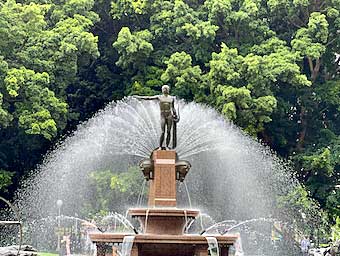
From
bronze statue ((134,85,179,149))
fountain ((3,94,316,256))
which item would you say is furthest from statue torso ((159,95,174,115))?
fountain ((3,94,316,256))

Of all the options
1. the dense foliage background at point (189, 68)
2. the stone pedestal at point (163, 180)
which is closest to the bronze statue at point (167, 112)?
the stone pedestal at point (163, 180)

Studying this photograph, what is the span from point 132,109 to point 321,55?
7.56 metres

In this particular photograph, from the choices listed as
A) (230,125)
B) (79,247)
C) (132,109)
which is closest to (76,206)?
(79,247)

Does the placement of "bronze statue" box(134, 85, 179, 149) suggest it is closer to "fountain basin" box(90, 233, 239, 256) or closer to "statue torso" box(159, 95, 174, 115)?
"statue torso" box(159, 95, 174, 115)

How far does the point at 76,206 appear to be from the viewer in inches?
879

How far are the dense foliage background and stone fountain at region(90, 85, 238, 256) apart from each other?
29.2 feet

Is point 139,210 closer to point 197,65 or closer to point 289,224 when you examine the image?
point 289,224

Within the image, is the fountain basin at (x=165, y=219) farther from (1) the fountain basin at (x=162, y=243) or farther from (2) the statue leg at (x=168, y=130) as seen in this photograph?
(2) the statue leg at (x=168, y=130)

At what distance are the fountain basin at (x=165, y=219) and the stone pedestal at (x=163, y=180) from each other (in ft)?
2.13

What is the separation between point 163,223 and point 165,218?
0.11m

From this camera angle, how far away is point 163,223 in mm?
11852

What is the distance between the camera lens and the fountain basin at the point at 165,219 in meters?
11.7

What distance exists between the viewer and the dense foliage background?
73.5 feet

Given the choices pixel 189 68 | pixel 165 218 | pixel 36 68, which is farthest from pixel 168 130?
pixel 36 68
